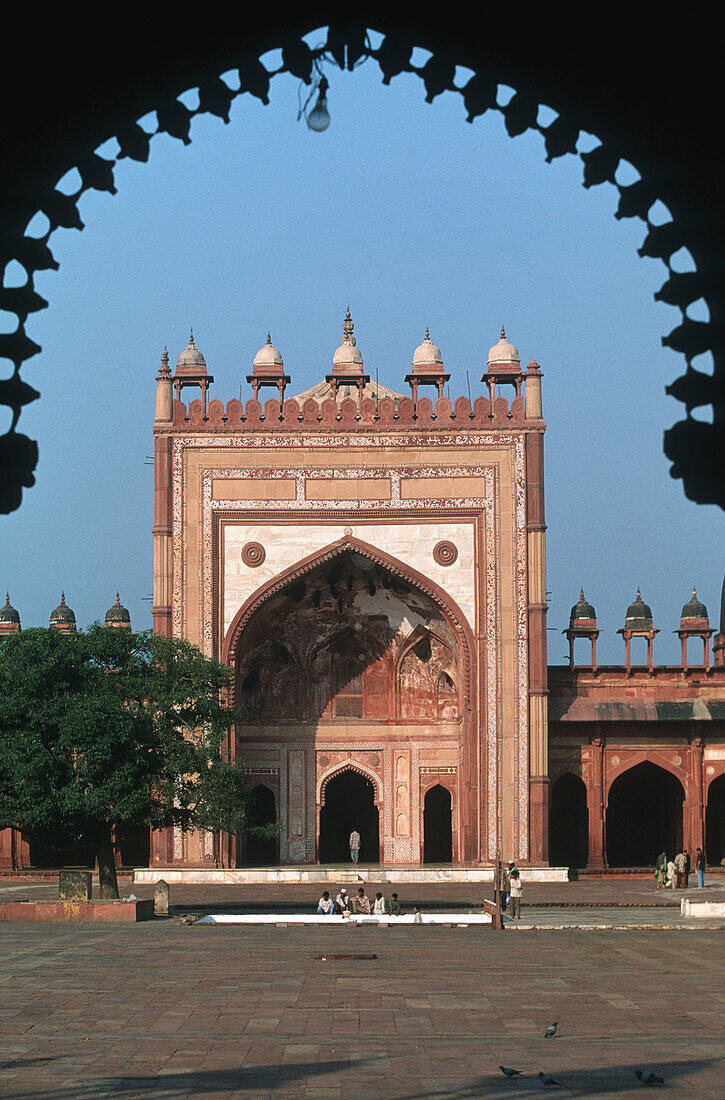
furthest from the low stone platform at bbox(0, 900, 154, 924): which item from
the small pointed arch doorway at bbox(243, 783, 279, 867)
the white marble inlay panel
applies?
the small pointed arch doorway at bbox(243, 783, 279, 867)

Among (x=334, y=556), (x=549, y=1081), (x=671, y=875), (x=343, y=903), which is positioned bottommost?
(x=671, y=875)

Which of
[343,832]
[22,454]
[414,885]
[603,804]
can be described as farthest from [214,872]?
[22,454]

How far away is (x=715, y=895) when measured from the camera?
24.7 m

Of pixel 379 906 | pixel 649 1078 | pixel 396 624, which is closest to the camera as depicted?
pixel 649 1078

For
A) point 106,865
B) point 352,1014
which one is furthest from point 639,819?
point 352,1014

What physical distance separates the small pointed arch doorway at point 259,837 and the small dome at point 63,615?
7.77m

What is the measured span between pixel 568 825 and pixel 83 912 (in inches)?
579

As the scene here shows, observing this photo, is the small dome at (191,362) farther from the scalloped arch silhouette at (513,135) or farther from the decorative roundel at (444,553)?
the scalloped arch silhouette at (513,135)

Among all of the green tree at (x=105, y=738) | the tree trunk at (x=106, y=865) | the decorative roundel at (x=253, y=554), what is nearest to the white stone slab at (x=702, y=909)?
the green tree at (x=105, y=738)

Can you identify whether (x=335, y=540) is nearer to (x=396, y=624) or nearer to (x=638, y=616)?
(x=396, y=624)

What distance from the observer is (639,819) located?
105 ft

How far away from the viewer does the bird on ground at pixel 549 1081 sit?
9023 millimetres

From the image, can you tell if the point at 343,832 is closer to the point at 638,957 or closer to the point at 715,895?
the point at 715,895

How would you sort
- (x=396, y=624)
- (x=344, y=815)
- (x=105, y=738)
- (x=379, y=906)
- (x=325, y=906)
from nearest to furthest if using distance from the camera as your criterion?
(x=105, y=738) → (x=325, y=906) → (x=379, y=906) → (x=396, y=624) → (x=344, y=815)
